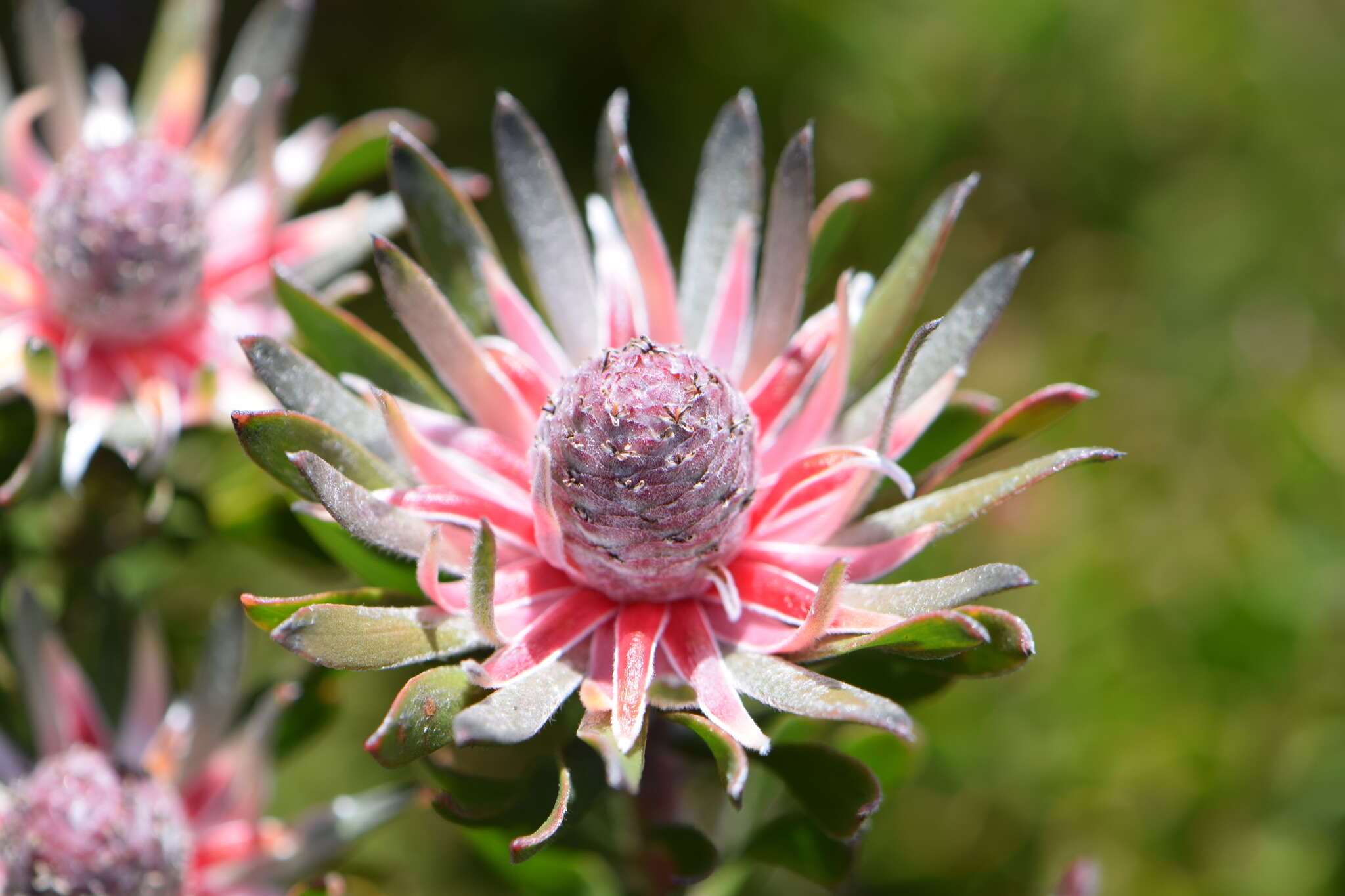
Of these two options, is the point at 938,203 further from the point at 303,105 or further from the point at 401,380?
the point at 303,105

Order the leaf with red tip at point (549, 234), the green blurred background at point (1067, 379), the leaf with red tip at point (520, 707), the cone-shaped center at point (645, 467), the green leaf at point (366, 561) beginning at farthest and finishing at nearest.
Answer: the green blurred background at point (1067, 379) → the leaf with red tip at point (549, 234) → the green leaf at point (366, 561) → the cone-shaped center at point (645, 467) → the leaf with red tip at point (520, 707)

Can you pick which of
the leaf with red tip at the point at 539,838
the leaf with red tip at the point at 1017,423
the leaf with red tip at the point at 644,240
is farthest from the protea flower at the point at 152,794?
the leaf with red tip at the point at 1017,423

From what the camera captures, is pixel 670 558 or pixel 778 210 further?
pixel 778 210

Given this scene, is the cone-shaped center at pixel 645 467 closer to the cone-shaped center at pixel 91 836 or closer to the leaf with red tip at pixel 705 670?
the leaf with red tip at pixel 705 670

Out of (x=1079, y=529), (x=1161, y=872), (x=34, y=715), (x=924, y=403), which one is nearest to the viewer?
(x=924, y=403)

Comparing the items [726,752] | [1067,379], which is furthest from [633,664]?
[1067,379]

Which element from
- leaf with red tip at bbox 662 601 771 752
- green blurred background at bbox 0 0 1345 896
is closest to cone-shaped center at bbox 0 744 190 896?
green blurred background at bbox 0 0 1345 896

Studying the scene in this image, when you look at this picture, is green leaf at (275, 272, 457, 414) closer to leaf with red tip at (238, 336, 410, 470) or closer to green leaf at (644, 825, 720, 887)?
leaf with red tip at (238, 336, 410, 470)

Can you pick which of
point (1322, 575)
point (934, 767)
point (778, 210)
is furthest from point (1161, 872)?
point (778, 210)
